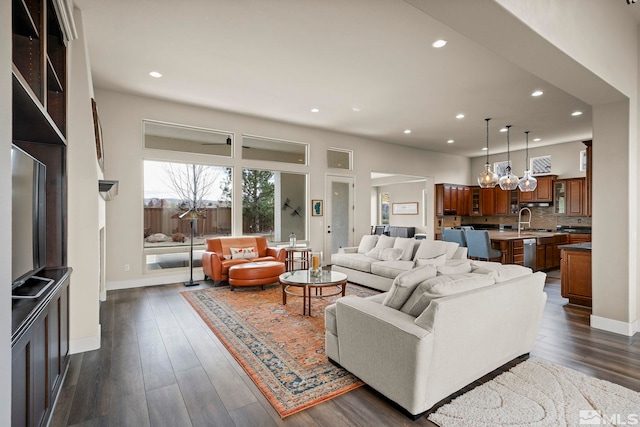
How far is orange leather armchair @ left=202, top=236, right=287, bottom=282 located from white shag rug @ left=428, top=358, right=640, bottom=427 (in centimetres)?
404

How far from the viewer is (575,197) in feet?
27.0

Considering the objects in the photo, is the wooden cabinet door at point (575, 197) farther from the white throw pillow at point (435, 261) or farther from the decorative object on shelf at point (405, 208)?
the white throw pillow at point (435, 261)

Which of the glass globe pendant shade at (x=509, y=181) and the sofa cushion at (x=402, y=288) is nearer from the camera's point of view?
the sofa cushion at (x=402, y=288)

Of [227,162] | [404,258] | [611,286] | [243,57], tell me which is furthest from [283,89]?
[611,286]

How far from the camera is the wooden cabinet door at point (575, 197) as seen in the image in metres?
8.12

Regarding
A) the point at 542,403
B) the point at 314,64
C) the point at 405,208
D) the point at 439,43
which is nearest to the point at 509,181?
the point at 439,43

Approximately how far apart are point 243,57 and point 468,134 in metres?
5.84

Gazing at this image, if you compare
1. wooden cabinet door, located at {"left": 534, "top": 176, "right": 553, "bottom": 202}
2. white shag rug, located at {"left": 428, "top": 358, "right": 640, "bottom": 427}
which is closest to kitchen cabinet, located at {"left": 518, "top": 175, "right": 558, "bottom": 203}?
wooden cabinet door, located at {"left": 534, "top": 176, "right": 553, "bottom": 202}

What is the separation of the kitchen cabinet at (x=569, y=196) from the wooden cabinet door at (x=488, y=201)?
160cm

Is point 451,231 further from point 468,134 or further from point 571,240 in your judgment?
point 571,240

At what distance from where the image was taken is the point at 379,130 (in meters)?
7.41

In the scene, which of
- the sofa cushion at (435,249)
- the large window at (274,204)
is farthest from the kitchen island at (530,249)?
the large window at (274,204)

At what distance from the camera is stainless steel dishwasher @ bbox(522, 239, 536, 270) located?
6621mm

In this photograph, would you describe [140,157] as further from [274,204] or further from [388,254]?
[388,254]
